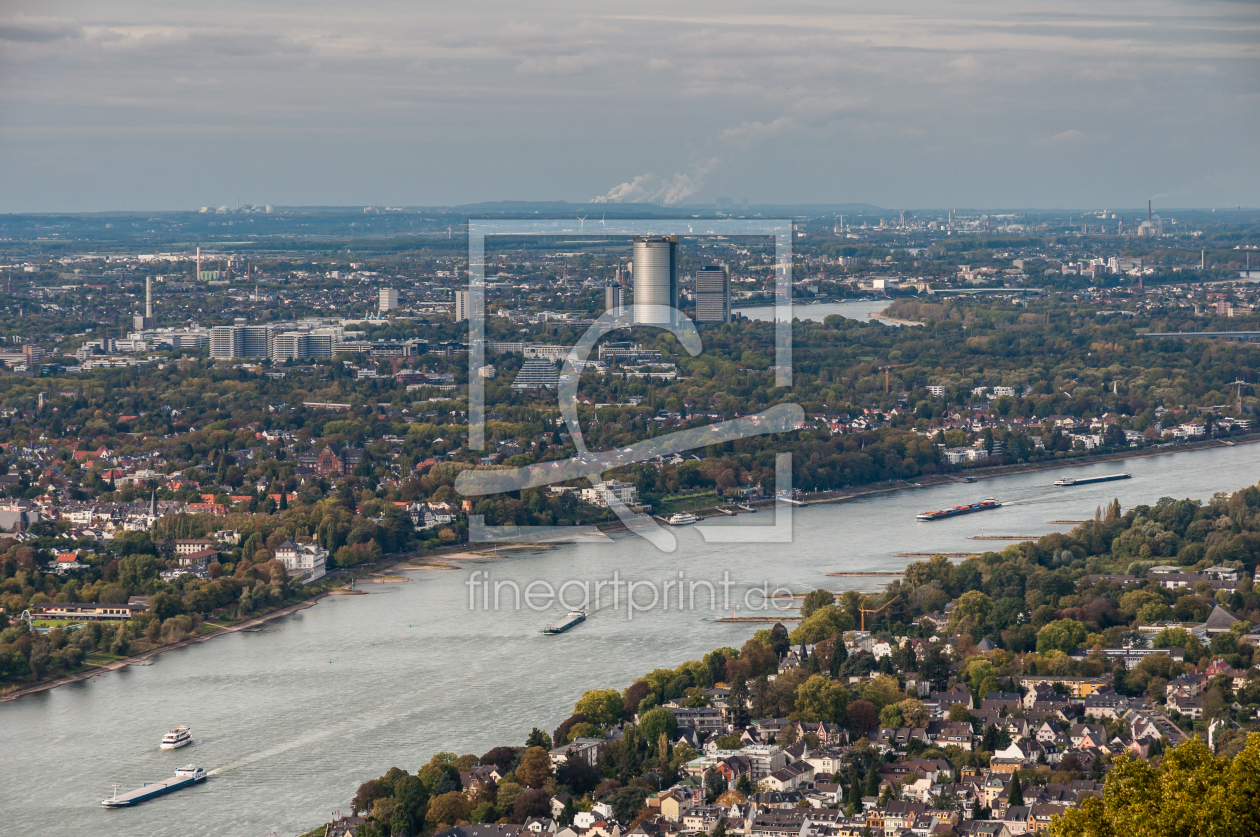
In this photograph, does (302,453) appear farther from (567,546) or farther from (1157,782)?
(1157,782)

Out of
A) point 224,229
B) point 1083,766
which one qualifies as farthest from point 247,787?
point 224,229

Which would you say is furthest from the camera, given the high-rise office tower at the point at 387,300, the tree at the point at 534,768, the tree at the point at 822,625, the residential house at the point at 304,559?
the high-rise office tower at the point at 387,300

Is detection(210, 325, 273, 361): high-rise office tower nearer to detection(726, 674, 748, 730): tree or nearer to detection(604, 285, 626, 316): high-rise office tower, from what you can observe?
detection(604, 285, 626, 316): high-rise office tower

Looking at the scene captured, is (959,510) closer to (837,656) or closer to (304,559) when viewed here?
(304,559)

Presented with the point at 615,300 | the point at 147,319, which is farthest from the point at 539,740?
the point at 147,319

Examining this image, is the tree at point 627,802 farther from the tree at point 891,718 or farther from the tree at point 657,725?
the tree at point 891,718

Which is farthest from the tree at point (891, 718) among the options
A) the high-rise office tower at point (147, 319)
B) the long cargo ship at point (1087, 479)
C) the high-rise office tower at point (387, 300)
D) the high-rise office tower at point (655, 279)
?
the high-rise office tower at point (387, 300)
